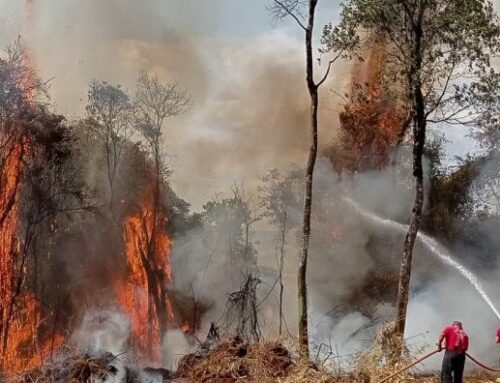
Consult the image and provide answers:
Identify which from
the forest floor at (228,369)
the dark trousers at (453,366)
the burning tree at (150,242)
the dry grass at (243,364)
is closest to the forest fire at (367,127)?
the burning tree at (150,242)

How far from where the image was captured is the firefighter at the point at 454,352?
14164mm

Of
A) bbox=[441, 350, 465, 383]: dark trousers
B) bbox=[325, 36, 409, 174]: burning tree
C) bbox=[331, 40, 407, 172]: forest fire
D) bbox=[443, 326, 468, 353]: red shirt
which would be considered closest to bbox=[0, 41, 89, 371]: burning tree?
bbox=[325, 36, 409, 174]: burning tree

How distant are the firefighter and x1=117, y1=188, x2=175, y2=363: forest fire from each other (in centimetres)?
2244

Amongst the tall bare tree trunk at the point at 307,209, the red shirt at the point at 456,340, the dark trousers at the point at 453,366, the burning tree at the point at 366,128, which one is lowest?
the dark trousers at the point at 453,366

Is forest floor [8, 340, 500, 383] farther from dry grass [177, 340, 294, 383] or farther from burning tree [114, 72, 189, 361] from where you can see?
burning tree [114, 72, 189, 361]

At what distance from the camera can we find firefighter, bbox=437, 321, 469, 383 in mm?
14164

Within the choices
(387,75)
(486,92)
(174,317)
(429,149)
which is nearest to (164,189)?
(174,317)

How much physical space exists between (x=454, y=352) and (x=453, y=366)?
1.22ft

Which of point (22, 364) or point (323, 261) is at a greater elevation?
point (323, 261)

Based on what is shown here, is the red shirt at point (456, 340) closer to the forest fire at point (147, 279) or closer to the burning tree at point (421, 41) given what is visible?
the burning tree at point (421, 41)

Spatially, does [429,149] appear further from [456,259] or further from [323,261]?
[323,261]

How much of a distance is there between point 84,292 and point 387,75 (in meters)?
22.5

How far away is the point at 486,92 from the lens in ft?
67.9

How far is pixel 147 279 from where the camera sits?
3516cm
